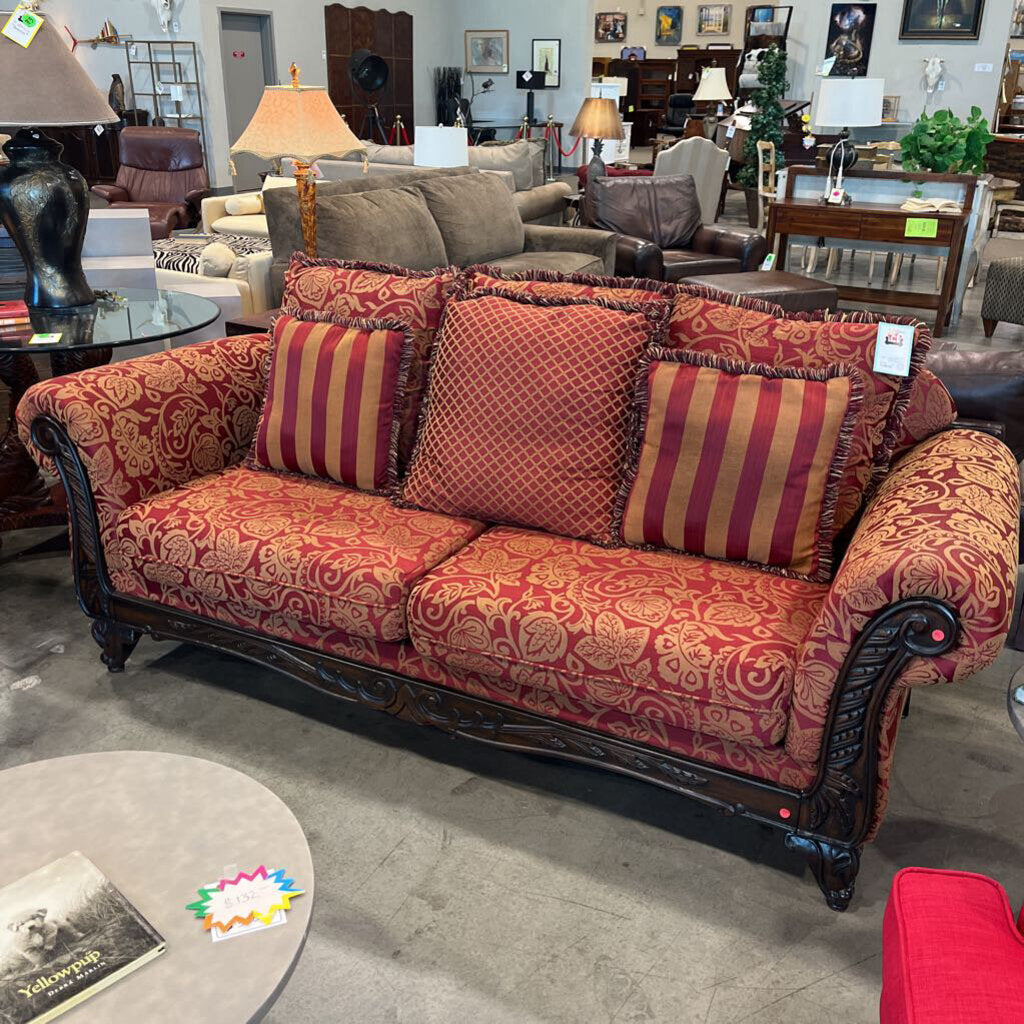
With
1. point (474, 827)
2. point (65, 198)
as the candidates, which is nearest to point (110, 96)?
point (65, 198)

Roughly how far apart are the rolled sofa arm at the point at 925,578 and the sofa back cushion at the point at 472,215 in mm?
3232

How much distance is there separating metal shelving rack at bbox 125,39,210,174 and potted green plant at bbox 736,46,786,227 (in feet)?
17.2

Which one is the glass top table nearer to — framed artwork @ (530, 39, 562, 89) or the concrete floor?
the concrete floor

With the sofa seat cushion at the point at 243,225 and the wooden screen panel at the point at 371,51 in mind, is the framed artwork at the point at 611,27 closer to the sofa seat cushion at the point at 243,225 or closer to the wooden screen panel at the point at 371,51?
the wooden screen panel at the point at 371,51

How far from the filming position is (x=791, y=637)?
1662 mm

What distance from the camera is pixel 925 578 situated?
1.44 metres

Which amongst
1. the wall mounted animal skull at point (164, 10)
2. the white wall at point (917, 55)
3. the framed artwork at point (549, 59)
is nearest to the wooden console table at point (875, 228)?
the white wall at point (917, 55)

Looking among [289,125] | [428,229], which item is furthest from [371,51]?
[289,125]

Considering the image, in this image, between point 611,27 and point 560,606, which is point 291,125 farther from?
point 611,27

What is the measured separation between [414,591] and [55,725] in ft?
3.08

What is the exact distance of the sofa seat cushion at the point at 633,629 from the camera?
1630 millimetres

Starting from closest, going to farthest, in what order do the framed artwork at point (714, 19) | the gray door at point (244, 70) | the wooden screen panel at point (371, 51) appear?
the gray door at point (244, 70)
the wooden screen panel at point (371, 51)
the framed artwork at point (714, 19)

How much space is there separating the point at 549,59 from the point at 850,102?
291 inches

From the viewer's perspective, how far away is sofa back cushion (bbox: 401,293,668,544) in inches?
79.9
